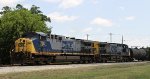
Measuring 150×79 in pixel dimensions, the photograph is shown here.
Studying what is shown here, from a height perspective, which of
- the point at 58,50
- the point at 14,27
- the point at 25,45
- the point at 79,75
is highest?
the point at 14,27

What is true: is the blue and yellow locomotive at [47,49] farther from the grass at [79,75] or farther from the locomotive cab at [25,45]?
the grass at [79,75]

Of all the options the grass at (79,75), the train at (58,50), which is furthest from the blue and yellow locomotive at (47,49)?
the grass at (79,75)

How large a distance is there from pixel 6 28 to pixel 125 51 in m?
24.2

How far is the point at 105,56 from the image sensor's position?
62.7 m

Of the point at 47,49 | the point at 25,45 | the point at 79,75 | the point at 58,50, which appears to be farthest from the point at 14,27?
the point at 79,75

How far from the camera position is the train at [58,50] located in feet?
144

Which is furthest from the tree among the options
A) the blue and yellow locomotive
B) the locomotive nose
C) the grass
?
the grass

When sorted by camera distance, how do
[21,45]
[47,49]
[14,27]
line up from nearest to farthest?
[21,45] → [47,49] → [14,27]

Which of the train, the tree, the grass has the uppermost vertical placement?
the tree

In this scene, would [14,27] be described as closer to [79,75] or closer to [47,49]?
[47,49]

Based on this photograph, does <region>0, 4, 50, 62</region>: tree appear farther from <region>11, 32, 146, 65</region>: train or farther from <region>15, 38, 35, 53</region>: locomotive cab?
<region>11, 32, 146, 65</region>: train

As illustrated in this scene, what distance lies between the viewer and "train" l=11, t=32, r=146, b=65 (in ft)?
144

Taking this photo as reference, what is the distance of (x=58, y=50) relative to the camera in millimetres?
48781

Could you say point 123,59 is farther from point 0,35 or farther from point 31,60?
point 31,60
